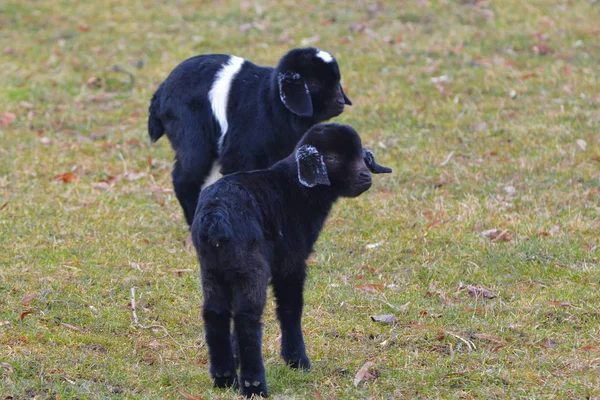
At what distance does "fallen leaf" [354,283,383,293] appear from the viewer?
6938mm

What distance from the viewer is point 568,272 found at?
280 inches

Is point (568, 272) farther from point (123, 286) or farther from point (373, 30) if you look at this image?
point (373, 30)

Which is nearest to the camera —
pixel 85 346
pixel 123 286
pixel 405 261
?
pixel 85 346

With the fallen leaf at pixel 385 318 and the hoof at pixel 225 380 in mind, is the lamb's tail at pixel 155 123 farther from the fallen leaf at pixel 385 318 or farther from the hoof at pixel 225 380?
the hoof at pixel 225 380

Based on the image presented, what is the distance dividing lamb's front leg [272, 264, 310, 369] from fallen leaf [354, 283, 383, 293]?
1468 mm

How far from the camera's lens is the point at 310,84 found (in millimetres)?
7234

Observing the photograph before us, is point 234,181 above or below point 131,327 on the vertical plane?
above

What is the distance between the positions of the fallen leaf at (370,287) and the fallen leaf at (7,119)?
612 centimetres

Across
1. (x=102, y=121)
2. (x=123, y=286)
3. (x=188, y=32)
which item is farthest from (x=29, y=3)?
(x=123, y=286)

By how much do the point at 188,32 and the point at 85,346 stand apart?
29.8 ft

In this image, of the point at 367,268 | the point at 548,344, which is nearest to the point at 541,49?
the point at 367,268

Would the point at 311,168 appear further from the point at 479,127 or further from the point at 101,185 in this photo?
the point at 479,127

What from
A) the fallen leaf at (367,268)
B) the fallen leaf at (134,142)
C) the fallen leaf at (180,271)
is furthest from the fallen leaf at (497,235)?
the fallen leaf at (134,142)

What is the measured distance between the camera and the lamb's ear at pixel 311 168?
17.4 feet
